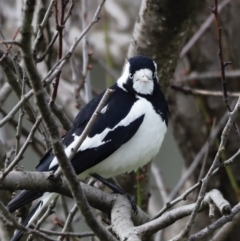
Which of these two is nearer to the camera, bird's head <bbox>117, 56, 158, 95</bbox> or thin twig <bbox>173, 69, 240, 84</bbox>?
bird's head <bbox>117, 56, 158, 95</bbox>

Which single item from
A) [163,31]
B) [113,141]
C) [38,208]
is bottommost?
[38,208]

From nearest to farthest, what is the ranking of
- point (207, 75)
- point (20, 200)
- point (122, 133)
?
point (20, 200) < point (122, 133) < point (207, 75)

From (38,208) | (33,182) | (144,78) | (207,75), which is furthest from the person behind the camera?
(207,75)

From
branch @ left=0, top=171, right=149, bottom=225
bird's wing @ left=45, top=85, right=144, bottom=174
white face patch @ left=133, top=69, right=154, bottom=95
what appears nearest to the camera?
branch @ left=0, top=171, right=149, bottom=225

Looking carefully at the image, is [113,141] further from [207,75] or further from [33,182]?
[207,75]

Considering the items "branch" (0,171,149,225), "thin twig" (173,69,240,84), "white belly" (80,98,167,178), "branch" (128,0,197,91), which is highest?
"branch" (128,0,197,91)

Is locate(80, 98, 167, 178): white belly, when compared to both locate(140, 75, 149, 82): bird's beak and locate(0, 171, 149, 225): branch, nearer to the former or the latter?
locate(140, 75, 149, 82): bird's beak

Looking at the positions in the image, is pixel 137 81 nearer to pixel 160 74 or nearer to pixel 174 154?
pixel 160 74

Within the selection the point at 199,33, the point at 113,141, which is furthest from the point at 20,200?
the point at 199,33

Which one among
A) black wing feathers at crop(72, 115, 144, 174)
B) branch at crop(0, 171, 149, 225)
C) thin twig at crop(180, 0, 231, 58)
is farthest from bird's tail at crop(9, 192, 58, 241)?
thin twig at crop(180, 0, 231, 58)

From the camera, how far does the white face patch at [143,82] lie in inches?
123

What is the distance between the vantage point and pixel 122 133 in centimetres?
297

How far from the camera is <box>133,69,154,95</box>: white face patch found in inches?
123

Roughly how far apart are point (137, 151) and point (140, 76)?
1.35 ft
